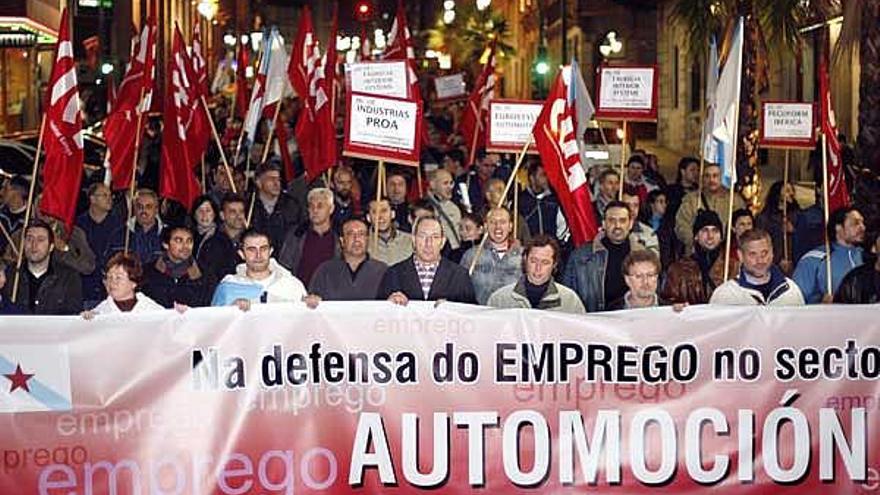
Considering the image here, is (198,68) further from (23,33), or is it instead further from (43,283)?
(23,33)

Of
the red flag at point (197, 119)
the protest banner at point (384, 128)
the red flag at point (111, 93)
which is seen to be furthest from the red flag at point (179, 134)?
the protest banner at point (384, 128)

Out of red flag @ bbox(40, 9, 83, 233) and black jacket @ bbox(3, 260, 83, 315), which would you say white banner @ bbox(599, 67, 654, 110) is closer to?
red flag @ bbox(40, 9, 83, 233)

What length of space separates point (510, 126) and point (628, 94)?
1.59 m

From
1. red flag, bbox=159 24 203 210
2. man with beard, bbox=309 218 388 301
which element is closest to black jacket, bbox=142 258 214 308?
man with beard, bbox=309 218 388 301

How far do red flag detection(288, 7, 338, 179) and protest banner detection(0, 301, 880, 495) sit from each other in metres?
6.86

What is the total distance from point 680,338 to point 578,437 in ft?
2.21

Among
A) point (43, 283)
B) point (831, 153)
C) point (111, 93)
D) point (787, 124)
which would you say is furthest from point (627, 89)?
point (111, 93)

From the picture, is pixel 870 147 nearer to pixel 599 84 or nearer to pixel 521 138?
pixel 599 84

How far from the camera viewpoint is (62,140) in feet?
38.1

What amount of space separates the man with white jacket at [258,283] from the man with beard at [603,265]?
2138 mm

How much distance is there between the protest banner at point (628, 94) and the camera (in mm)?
14680

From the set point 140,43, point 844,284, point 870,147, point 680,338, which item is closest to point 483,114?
point 870,147

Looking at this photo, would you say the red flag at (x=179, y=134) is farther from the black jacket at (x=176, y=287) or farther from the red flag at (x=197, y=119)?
the black jacket at (x=176, y=287)

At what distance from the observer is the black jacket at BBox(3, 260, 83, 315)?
413 inches
